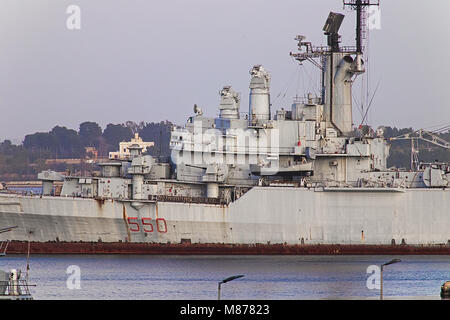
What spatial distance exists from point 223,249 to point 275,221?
3046mm

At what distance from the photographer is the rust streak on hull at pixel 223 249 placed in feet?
156

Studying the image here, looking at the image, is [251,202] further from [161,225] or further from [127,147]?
[127,147]

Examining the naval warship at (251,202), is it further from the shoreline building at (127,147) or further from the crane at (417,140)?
the shoreline building at (127,147)

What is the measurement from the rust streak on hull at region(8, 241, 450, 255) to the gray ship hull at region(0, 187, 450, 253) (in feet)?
0.54

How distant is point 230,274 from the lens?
133 feet

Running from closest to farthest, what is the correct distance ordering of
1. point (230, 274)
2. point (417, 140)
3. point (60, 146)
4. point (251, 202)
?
point (230, 274) → point (251, 202) → point (417, 140) → point (60, 146)

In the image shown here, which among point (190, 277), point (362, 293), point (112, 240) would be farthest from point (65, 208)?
point (362, 293)

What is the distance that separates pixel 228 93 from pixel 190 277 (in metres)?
14.1

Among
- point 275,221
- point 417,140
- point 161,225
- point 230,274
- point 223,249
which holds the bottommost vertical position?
point 230,274

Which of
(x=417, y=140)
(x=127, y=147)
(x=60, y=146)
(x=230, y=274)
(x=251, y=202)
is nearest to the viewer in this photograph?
(x=230, y=274)

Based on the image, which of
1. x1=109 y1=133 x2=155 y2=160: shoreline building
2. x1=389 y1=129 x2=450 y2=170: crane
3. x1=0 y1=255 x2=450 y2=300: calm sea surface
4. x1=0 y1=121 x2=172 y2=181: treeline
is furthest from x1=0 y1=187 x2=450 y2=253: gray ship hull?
x1=0 y1=121 x2=172 y2=181: treeline

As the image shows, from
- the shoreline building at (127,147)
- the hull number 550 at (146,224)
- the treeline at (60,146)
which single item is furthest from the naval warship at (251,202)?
the treeline at (60,146)

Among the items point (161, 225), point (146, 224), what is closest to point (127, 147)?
point (146, 224)

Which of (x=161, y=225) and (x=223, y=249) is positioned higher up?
(x=161, y=225)
